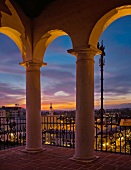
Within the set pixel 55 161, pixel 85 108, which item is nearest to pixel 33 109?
pixel 55 161

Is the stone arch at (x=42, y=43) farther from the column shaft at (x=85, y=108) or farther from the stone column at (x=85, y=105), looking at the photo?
the column shaft at (x=85, y=108)

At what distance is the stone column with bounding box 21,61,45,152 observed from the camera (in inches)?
306

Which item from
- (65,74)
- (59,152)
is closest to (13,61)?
(65,74)

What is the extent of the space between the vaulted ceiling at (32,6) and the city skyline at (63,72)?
7708 millimetres

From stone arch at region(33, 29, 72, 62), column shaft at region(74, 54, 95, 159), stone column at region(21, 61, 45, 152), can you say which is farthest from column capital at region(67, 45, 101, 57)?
stone column at region(21, 61, 45, 152)

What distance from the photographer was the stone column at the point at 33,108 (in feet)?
25.5

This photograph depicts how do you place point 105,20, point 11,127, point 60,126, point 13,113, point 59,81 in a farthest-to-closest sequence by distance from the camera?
point 59,81
point 13,113
point 11,127
point 60,126
point 105,20

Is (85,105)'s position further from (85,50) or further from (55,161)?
(55,161)

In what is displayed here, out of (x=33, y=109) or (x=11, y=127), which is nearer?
(x=33, y=109)

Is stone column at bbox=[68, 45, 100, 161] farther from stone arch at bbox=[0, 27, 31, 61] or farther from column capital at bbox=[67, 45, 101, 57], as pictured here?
stone arch at bbox=[0, 27, 31, 61]

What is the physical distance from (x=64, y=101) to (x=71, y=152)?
13.3 m

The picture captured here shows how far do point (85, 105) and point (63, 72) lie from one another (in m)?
12.5

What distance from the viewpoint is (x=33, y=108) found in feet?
25.7

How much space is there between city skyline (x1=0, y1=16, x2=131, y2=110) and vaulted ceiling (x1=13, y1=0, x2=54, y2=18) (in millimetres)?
7708
